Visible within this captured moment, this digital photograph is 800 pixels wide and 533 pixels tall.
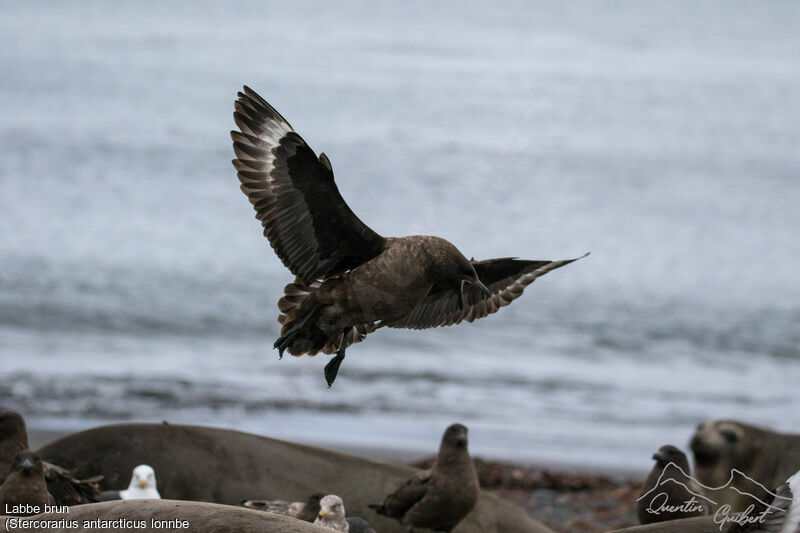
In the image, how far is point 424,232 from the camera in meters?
19.4

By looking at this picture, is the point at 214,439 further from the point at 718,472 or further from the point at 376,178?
the point at 376,178

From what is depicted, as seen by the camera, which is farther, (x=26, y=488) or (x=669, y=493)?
(x=669, y=493)

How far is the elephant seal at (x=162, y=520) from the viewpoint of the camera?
4.45 m

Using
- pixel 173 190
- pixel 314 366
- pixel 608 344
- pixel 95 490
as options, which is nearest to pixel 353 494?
pixel 95 490

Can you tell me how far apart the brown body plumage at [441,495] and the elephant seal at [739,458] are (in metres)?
1.44

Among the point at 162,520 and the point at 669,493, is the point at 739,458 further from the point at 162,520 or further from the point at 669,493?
the point at 162,520

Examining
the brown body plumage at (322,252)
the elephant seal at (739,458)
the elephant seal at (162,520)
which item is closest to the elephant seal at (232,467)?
the elephant seal at (739,458)

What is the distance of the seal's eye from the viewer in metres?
7.91

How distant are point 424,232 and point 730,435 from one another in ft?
38.5

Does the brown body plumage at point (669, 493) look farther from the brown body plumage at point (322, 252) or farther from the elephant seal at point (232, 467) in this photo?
the brown body plumage at point (322, 252)

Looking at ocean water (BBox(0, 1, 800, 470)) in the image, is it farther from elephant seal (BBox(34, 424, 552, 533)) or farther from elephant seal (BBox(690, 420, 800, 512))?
elephant seal (BBox(34, 424, 552, 533))

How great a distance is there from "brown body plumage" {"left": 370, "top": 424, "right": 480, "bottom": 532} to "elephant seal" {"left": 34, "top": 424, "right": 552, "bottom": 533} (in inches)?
11.5

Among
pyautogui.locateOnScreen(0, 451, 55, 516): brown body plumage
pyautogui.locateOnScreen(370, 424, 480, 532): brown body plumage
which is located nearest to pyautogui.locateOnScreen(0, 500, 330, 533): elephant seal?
pyautogui.locateOnScreen(0, 451, 55, 516): brown body plumage

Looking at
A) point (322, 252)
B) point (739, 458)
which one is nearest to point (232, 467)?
point (322, 252)
